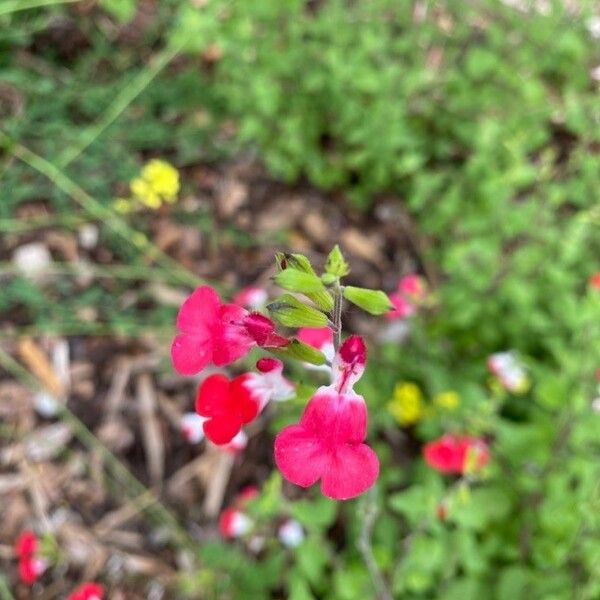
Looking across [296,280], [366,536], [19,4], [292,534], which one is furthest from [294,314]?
[19,4]

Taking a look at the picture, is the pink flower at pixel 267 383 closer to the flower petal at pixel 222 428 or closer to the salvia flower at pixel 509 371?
the flower petal at pixel 222 428

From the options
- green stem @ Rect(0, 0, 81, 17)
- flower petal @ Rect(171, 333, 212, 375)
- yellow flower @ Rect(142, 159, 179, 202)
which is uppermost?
flower petal @ Rect(171, 333, 212, 375)

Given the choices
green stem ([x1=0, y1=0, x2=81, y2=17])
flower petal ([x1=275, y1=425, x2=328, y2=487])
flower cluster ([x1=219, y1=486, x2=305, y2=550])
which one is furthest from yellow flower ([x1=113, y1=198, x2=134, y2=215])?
flower petal ([x1=275, y1=425, x2=328, y2=487])

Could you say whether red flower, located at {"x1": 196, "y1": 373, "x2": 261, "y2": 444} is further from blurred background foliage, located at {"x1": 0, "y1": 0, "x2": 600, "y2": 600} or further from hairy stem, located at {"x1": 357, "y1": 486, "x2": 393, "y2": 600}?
blurred background foliage, located at {"x1": 0, "y1": 0, "x2": 600, "y2": 600}

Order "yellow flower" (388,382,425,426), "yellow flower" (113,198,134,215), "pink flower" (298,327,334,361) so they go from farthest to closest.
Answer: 1. "yellow flower" (113,198,134,215)
2. "yellow flower" (388,382,425,426)
3. "pink flower" (298,327,334,361)

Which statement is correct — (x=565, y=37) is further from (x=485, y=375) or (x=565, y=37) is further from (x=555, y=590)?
(x=555, y=590)

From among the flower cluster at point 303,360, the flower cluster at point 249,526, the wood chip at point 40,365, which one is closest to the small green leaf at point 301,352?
the flower cluster at point 303,360
